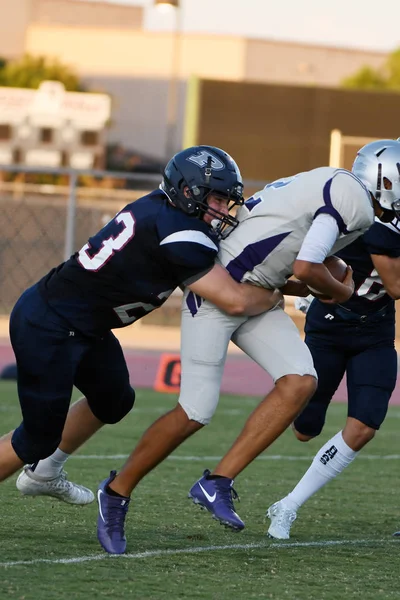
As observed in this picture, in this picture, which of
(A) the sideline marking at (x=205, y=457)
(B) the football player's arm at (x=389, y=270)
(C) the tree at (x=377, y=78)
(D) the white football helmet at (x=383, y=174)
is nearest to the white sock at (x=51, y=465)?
(B) the football player's arm at (x=389, y=270)

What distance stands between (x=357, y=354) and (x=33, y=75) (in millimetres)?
38880

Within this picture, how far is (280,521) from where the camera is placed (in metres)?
5.38

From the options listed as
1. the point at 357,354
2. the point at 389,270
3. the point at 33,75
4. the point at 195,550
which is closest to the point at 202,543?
the point at 195,550

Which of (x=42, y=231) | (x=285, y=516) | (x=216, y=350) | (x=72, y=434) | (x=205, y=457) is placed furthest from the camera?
(x=42, y=231)

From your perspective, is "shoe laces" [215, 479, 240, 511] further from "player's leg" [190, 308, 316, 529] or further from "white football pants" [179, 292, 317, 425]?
"white football pants" [179, 292, 317, 425]

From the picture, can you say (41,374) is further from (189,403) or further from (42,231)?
(42,231)

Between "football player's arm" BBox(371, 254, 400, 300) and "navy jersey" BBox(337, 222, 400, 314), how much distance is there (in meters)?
0.02

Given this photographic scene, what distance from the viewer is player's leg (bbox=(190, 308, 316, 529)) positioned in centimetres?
483

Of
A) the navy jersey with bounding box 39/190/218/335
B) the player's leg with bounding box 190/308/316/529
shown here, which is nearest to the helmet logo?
the navy jersey with bounding box 39/190/218/335

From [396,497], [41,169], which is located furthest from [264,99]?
[396,497]

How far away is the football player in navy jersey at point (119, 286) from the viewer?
15.4 ft

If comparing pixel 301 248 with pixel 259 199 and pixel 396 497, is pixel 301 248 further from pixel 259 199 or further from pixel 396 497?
pixel 396 497

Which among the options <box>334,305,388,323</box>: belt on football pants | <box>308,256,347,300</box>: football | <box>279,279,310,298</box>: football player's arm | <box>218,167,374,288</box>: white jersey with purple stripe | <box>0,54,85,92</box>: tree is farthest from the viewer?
<box>0,54,85,92</box>: tree

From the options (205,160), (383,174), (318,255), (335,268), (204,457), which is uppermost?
(205,160)
